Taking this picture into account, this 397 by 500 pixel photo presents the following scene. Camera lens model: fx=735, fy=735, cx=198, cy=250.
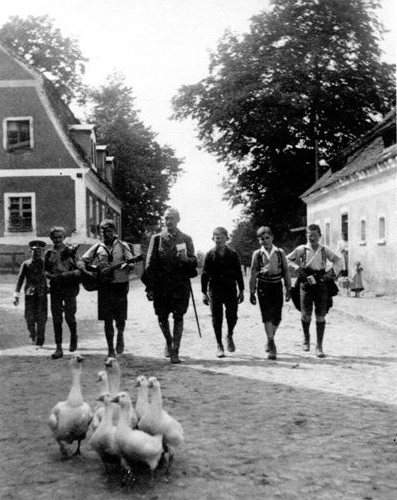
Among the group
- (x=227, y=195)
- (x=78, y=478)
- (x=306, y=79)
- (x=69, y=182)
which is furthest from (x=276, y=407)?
(x=227, y=195)

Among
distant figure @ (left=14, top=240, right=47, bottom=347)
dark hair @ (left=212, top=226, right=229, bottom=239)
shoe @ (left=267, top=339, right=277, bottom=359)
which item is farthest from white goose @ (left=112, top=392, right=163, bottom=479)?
distant figure @ (left=14, top=240, right=47, bottom=347)

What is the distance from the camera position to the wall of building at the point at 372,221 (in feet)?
72.2

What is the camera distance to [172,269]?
29.7ft

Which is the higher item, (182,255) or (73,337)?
(182,255)

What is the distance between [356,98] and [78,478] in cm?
2540

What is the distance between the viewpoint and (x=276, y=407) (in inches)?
250

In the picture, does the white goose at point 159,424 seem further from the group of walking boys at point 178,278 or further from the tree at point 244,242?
the tree at point 244,242

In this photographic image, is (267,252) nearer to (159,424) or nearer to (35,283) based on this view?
(35,283)

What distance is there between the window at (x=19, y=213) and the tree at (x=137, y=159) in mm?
4492

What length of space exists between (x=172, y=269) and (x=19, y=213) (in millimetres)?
22517

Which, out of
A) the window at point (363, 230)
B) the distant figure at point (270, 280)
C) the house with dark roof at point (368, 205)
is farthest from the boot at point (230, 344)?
the window at point (363, 230)

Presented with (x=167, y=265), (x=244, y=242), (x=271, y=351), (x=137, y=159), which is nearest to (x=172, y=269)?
(x=167, y=265)

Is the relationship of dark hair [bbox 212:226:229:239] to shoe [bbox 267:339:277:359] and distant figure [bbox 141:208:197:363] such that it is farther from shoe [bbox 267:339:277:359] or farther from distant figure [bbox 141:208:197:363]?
shoe [bbox 267:339:277:359]

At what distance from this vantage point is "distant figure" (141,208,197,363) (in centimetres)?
904
